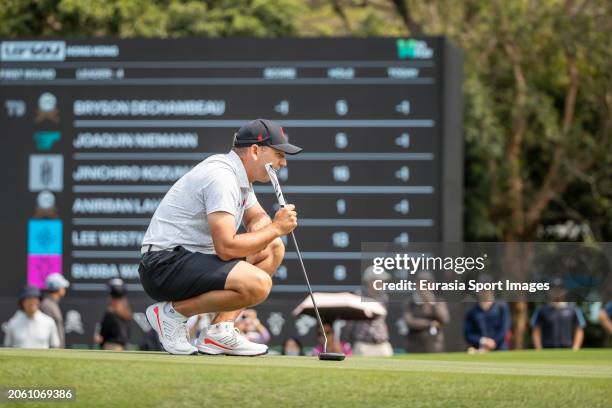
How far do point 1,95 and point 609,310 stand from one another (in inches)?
283

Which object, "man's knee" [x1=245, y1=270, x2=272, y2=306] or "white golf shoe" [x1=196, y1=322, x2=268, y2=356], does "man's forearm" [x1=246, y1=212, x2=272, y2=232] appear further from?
"white golf shoe" [x1=196, y1=322, x2=268, y2=356]

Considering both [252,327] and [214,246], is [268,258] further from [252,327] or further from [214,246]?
[252,327]

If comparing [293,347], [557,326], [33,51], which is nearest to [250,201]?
[557,326]

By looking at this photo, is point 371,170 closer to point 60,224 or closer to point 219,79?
point 219,79

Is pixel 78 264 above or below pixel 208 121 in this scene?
below

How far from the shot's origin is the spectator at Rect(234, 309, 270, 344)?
15.0 meters

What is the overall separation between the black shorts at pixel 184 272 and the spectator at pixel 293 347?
7294 millimetres

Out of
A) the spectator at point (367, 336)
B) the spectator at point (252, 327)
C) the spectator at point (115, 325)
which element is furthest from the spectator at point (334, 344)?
the spectator at point (115, 325)

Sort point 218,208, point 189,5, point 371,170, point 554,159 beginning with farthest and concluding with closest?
point 554,159
point 189,5
point 371,170
point 218,208

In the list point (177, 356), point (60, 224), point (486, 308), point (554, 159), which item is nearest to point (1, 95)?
point (60, 224)

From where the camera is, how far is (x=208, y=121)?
16000 mm

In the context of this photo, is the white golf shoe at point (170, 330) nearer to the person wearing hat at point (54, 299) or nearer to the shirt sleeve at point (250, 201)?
the shirt sleeve at point (250, 201)

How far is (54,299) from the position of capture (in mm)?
14609

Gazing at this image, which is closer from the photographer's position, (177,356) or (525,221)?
(177,356)
